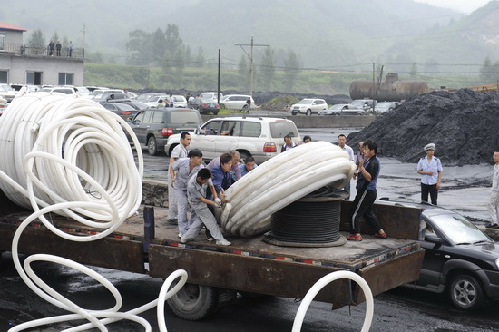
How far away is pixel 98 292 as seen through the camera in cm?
1119

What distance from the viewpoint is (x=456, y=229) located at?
458 inches

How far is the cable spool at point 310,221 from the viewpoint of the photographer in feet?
30.0

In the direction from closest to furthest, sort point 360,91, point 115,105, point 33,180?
point 33,180 → point 115,105 → point 360,91

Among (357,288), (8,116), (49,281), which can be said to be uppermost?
(8,116)

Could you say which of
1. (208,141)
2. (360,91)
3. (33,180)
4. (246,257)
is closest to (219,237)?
(246,257)

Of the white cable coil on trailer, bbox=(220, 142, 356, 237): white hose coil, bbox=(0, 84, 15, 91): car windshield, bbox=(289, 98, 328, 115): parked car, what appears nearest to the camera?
bbox=(220, 142, 356, 237): white hose coil

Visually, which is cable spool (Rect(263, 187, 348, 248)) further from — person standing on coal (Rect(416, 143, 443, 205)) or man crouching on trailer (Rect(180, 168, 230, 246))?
person standing on coal (Rect(416, 143, 443, 205))

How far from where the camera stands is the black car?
10695 mm

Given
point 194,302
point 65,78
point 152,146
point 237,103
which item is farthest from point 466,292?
point 65,78

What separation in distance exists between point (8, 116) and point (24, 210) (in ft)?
4.90

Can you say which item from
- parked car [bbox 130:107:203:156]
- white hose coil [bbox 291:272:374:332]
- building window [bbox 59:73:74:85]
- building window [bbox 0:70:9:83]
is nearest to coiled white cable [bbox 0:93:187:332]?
white hose coil [bbox 291:272:374:332]

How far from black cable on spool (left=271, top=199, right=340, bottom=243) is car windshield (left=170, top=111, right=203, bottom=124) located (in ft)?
69.5

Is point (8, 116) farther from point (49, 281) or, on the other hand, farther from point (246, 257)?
point (246, 257)

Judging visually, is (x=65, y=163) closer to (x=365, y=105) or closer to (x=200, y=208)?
(x=200, y=208)
